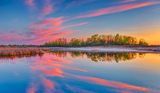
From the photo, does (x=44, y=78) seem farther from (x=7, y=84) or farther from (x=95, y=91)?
(x=95, y=91)

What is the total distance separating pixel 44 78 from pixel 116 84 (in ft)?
14.7

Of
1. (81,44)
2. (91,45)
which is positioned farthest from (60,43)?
(91,45)

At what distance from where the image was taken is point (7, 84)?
14008mm

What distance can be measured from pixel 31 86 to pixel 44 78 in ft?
9.39

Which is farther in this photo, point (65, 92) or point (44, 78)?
point (44, 78)

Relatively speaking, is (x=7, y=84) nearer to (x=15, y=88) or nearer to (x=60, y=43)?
(x=15, y=88)

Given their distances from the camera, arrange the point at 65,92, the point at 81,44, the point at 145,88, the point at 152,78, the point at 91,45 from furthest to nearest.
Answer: the point at 81,44
the point at 91,45
the point at 152,78
the point at 145,88
the point at 65,92

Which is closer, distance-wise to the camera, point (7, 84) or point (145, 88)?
point (145, 88)

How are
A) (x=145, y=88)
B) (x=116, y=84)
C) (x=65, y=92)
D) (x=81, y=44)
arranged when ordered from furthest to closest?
(x=81, y=44), (x=116, y=84), (x=145, y=88), (x=65, y=92)

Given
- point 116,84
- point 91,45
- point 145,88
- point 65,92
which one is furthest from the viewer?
point 91,45

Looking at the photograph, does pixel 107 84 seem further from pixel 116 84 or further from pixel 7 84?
pixel 7 84

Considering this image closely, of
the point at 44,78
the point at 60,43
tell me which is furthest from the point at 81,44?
the point at 44,78

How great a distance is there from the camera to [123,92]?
38.7ft

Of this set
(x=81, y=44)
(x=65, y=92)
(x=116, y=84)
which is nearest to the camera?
(x=65, y=92)
